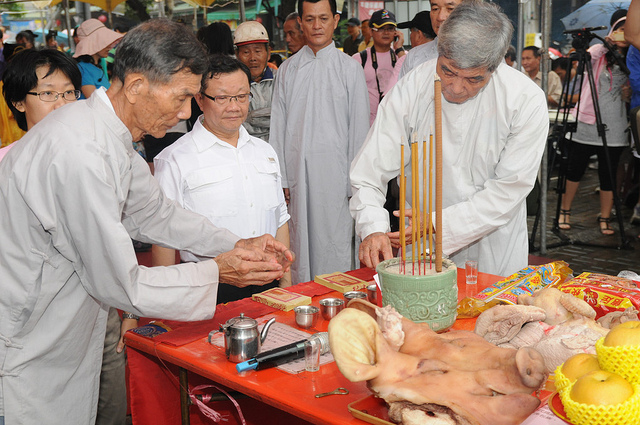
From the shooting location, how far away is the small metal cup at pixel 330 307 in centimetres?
194

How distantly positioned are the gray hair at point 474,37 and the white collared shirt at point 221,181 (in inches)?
42.9

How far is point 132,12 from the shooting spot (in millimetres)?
13945

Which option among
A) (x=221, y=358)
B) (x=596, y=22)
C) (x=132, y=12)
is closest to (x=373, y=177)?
(x=221, y=358)

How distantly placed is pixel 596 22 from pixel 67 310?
29.2 ft

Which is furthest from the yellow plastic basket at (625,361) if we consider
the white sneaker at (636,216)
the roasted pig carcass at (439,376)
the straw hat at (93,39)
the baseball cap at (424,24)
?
the white sneaker at (636,216)

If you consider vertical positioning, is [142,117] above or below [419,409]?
above

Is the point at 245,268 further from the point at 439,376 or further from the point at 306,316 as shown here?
the point at 439,376

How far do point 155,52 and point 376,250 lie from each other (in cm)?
100

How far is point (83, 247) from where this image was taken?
5.56ft

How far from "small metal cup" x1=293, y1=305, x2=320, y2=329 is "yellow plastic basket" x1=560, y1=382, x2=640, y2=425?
0.86 meters

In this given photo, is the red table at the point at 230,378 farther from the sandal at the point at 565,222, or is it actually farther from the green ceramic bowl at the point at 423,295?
the sandal at the point at 565,222

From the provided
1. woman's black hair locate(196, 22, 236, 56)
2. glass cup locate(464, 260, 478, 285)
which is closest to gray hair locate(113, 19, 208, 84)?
glass cup locate(464, 260, 478, 285)

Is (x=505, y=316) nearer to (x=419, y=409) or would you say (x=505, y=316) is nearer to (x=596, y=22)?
(x=419, y=409)

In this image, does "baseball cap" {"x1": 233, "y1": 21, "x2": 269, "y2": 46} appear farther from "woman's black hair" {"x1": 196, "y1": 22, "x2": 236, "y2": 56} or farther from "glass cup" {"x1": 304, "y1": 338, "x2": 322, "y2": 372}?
"glass cup" {"x1": 304, "y1": 338, "x2": 322, "y2": 372}
